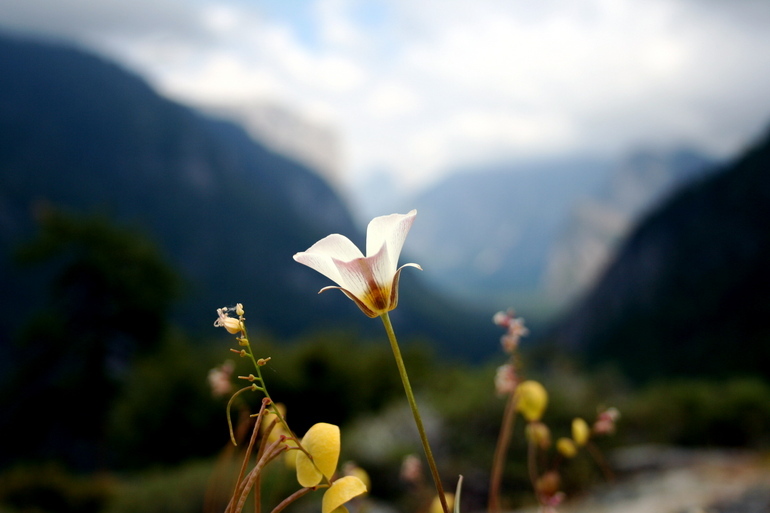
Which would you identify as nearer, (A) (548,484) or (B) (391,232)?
(B) (391,232)

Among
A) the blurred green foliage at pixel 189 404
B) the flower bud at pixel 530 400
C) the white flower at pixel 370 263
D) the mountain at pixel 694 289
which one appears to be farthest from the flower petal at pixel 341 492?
the mountain at pixel 694 289

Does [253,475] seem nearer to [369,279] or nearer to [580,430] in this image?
[369,279]

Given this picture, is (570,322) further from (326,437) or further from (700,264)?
(326,437)

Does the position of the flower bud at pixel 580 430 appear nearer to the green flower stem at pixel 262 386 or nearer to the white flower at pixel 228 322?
the green flower stem at pixel 262 386

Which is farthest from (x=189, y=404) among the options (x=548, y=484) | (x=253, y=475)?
(x=253, y=475)

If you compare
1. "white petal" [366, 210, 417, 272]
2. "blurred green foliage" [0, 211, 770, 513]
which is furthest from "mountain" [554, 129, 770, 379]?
"white petal" [366, 210, 417, 272]
